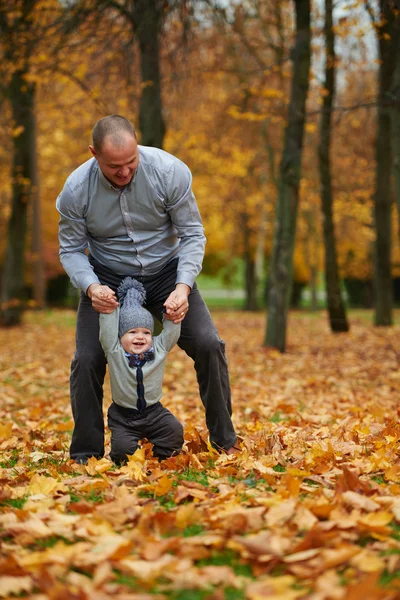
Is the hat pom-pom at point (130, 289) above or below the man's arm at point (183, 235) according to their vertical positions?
below

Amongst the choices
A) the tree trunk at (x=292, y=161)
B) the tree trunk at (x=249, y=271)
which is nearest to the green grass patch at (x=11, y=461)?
the tree trunk at (x=292, y=161)

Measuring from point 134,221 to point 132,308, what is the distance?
21.7 inches

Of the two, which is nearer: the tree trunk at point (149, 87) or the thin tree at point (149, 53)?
the thin tree at point (149, 53)

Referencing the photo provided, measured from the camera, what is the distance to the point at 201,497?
344 centimetres

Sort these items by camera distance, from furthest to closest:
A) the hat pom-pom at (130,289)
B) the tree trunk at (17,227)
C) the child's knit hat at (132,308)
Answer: the tree trunk at (17,227), the hat pom-pom at (130,289), the child's knit hat at (132,308)

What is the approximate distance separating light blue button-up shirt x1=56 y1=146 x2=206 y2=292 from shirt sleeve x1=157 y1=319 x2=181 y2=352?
280 millimetres

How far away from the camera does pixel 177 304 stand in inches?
165

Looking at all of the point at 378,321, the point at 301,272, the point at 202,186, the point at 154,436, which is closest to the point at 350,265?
the point at 301,272

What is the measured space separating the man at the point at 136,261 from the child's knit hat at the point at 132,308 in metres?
0.09

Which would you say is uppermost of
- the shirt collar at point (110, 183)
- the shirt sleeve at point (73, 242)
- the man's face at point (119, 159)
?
the man's face at point (119, 159)

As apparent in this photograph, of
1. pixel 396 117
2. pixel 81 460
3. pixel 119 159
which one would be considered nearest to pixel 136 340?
pixel 81 460

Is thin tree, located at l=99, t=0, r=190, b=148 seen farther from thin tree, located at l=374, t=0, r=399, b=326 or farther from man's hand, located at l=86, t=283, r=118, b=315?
man's hand, located at l=86, t=283, r=118, b=315

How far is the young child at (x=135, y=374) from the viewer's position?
4305mm

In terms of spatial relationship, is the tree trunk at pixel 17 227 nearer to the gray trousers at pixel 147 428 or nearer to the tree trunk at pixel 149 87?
the tree trunk at pixel 149 87
